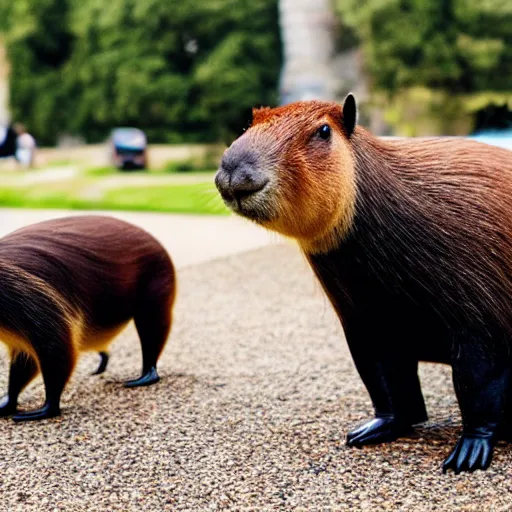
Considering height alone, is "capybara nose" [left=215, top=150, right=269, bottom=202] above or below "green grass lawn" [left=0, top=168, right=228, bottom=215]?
above

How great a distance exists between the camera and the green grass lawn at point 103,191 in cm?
1338

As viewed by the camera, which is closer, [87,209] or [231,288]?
[231,288]

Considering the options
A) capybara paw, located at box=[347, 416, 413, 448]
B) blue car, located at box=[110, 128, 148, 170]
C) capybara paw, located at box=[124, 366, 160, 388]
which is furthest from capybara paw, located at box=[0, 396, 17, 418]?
blue car, located at box=[110, 128, 148, 170]

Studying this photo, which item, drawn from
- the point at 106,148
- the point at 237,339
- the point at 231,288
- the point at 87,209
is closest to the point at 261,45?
the point at 106,148

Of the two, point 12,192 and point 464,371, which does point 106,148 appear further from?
point 464,371

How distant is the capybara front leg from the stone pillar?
40.5 ft

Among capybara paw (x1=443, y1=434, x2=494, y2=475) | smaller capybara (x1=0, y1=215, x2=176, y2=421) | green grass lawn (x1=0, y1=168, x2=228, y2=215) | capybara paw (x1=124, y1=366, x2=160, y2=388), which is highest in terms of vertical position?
smaller capybara (x1=0, y1=215, x2=176, y2=421)

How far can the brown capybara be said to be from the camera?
2449 millimetres

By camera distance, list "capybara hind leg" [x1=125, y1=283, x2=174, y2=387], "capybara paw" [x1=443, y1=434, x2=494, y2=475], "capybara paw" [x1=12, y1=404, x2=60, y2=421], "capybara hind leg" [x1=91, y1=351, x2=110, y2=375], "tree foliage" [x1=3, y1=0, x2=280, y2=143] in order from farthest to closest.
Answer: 1. "tree foliage" [x1=3, y1=0, x2=280, y2=143]
2. "capybara hind leg" [x1=91, y1=351, x2=110, y2=375]
3. "capybara hind leg" [x1=125, y1=283, x2=174, y2=387]
4. "capybara paw" [x1=12, y1=404, x2=60, y2=421]
5. "capybara paw" [x1=443, y1=434, x2=494, y2=475]

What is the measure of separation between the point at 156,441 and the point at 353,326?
980 mm

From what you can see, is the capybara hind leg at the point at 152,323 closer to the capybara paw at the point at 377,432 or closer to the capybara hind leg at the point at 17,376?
the capybara hind leg at the point at 17,376

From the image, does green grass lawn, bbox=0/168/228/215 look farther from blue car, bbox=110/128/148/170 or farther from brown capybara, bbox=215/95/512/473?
brown capybara, bbox=215/95/512/473

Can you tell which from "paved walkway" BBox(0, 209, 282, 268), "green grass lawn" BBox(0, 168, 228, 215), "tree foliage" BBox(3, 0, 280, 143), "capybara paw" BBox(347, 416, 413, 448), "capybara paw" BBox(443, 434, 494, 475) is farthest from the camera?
"tree foliage" BBox(3, 0, 280, 143)

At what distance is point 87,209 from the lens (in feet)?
45.7
